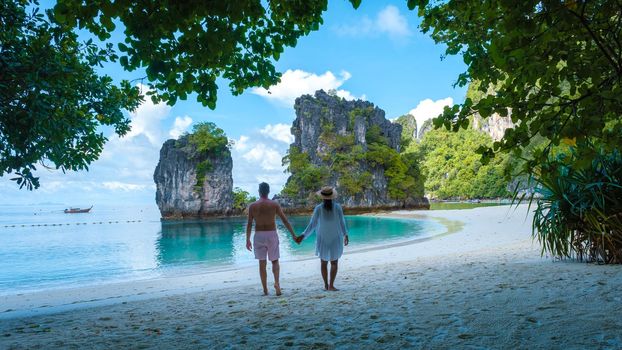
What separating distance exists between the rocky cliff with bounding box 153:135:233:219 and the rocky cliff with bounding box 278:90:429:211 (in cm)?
931

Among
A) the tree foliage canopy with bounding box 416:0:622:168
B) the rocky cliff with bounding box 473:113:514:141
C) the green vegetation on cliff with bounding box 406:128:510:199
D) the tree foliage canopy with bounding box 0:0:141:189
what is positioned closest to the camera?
the tree foliage canopy with bounding box 416:0:622:168

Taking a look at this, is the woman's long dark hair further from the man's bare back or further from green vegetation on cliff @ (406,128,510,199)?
green vegetation on cliff @ (406,128,510,199)

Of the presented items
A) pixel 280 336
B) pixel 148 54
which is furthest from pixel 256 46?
pixel 280 336

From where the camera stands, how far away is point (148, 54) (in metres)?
3.07

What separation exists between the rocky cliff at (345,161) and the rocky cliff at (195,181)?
9.31 m

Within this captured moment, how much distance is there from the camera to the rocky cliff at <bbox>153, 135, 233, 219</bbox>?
57719 mm

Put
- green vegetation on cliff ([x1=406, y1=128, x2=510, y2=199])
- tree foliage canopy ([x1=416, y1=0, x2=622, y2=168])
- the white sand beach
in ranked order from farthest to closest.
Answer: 1. green vegetation on cliff ([x1=406, y1=128, x2=510, y2=199])
2. the white sand beach
3. tree foliage canopy ([x1=416, y1=0, x2=622, y2=168])

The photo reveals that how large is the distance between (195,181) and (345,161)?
23026mm

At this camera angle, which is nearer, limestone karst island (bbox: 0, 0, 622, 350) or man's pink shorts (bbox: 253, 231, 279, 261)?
limestone karst island (bbox: 0, 0, 622, 350)

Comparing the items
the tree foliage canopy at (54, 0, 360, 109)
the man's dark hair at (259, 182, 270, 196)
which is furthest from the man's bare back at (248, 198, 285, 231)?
the tree foliage canopy at (54, 0, 360, 109)

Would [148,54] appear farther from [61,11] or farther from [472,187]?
[472,187]

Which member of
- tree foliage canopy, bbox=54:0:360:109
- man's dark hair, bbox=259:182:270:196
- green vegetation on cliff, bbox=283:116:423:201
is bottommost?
man's dark hair, bbox=259:182:270:196

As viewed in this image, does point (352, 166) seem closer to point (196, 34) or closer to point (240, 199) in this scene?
point (240, 199)

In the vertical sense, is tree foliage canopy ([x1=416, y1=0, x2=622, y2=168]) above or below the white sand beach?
above
